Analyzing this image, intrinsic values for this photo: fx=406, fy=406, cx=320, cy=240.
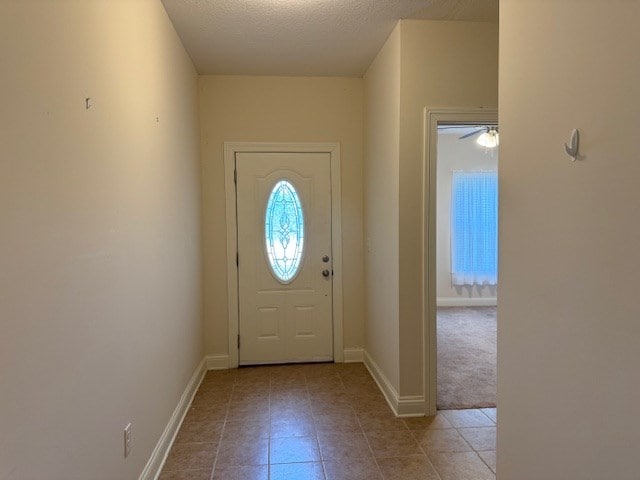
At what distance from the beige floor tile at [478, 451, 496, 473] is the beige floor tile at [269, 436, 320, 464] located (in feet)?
3.12

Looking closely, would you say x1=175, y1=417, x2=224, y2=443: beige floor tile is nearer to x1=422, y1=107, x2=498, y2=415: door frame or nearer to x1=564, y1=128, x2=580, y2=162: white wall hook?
x1=422, y1=107, x2=498, y2=415: door frame

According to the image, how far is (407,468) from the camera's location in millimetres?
2230

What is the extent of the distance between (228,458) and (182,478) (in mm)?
272

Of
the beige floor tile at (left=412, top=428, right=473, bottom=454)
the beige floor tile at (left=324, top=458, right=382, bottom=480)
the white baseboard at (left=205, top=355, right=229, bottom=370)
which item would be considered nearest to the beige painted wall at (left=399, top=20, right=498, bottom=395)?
the beige floor tile at (left=412, top=428, right=473, bottom=454)

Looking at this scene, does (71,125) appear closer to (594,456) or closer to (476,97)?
(594,456)

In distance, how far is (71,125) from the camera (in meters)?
1.31

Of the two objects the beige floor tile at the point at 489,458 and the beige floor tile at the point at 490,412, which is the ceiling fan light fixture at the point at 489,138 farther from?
the beige floor tile at the point at 489,458

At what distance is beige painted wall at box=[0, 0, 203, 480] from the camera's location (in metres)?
1.02

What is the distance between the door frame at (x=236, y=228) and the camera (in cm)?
369

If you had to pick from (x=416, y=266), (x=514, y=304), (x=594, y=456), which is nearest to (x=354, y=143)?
(x=416, y=266)

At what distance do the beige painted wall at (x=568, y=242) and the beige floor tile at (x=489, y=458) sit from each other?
33.9 inches

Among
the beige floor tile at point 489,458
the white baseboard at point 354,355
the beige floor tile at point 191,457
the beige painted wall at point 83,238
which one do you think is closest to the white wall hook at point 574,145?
the beige painted wall at point 83,238

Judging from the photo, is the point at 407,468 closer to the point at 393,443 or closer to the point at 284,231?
the point at 393,443

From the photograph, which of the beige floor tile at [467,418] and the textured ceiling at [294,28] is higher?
the textured ceiling at [294,28]
